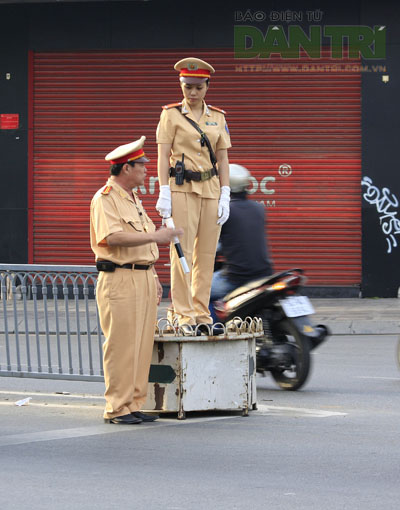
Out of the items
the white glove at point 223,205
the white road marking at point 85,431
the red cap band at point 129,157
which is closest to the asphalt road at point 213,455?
the white road marking at point 85,431

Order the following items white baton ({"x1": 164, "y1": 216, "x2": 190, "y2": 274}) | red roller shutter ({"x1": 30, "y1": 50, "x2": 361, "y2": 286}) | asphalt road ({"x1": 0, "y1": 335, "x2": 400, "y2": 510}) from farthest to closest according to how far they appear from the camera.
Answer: red roller shutter ({"x1": 30, "y1": 50, "x2": 361, "y2": 286}) < white baton ({"x1": 164, "y1": 216, "x2": 190, "y2": 274}) < asphalt road ({"x1": 0, "y1": 335, "x2": 400, "y2": 510})

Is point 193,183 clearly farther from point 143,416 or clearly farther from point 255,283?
point 143,416

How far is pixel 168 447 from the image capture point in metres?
7.15

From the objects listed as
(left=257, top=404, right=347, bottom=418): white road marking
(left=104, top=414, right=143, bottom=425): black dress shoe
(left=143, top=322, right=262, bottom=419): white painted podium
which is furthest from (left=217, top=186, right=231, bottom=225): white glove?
(left=104, top=414, right=143, bottom=425): black dress shoe

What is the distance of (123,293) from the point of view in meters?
7.83

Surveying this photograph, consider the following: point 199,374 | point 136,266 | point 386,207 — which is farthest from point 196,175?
point 386,207

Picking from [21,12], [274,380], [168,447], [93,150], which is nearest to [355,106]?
[93,150]

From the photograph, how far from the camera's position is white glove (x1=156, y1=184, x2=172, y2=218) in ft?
27.9

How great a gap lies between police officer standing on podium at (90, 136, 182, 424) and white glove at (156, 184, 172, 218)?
569mm

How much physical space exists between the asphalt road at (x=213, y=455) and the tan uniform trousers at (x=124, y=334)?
0.86 ft

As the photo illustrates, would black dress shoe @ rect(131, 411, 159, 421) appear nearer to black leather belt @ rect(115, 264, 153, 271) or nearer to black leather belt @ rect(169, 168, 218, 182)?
black leather belt @ rect(115, 264, 153, 271)

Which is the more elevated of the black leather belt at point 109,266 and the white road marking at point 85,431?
the black leather belt at point 109,266

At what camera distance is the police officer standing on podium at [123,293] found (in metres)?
7.83

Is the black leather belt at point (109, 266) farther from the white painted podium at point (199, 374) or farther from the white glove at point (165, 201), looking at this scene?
the white glove at point (165, 201)
